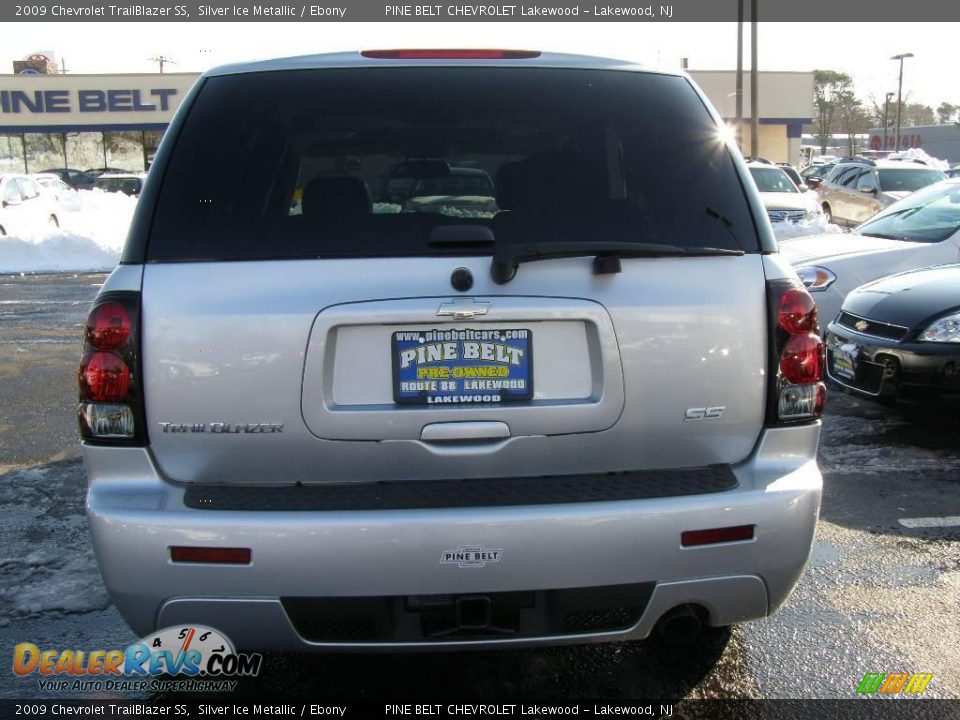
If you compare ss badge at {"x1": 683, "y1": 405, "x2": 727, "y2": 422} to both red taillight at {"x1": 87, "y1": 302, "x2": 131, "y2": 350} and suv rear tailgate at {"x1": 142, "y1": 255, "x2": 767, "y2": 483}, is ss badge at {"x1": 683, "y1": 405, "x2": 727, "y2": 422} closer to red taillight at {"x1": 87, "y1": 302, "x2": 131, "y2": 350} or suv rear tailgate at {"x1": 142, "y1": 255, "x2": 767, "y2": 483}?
suv rear tailgate at {"x1": 142, "y1": 255, "x2": 767, "y2": 483}

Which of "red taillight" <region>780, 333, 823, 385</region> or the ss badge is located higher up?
"red taillight" <region>780, 333, 823, 385</region>

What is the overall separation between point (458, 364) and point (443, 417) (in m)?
0.15

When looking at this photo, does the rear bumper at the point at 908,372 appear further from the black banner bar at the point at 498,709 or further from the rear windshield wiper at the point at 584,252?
the rear windshield wiper at the point at 584,252

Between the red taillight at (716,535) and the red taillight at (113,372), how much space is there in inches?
59.0

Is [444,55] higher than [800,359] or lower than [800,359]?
higher

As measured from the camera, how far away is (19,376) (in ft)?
25.6

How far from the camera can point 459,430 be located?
256 centimetres

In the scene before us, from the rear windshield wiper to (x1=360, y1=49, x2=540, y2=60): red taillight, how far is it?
2.56 feet

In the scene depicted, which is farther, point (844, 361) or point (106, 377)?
point (844, 361)

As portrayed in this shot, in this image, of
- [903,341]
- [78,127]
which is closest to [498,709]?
[903,341]

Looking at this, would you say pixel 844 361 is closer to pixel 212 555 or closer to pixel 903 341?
pixel 903 341

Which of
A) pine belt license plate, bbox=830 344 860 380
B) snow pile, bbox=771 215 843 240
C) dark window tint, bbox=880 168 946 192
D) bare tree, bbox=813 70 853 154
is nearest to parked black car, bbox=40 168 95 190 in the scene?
snow pile, bbox=771 215 843 240

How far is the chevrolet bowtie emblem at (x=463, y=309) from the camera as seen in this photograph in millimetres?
2508

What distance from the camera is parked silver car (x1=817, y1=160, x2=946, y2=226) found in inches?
756
